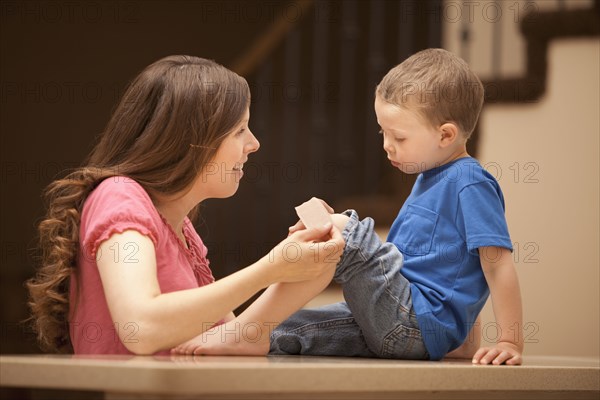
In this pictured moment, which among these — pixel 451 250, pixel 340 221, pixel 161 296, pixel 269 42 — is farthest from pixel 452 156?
pixel 269 42

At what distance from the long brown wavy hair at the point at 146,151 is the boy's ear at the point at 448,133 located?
38 centimetres

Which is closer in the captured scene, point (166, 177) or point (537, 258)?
point (166, 177)

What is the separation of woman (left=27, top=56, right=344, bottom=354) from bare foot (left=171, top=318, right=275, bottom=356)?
2cm

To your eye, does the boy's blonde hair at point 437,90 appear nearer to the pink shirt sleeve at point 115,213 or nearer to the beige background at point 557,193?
the pink shirt sleeve at point 115,213

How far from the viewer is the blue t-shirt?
4.99ft

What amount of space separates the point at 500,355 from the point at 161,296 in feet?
1.83

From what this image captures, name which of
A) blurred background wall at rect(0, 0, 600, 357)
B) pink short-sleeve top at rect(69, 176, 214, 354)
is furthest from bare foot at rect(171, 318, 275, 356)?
blurred background wall at rect(0, 0, 600, 357)

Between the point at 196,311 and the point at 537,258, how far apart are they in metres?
1.92

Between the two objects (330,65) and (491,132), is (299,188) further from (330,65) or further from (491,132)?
(491,132)

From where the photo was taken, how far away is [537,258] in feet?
9.61

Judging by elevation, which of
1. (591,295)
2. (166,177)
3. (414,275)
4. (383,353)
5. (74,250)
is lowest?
(591,295)


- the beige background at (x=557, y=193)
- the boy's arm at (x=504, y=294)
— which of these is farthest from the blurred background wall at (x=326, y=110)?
the boy's arm at (x=504, y=294)

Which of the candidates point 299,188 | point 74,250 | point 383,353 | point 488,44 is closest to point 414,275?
point 383,353

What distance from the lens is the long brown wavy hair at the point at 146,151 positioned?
1479 mm
